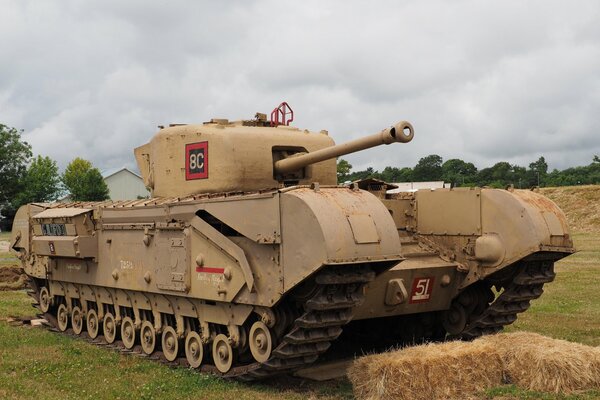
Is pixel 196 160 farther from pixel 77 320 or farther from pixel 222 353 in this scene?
pixel 77 320

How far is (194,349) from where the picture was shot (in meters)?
12.0

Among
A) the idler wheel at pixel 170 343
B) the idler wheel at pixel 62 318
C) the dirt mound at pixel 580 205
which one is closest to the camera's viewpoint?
the idler wheel at pixel 170 343

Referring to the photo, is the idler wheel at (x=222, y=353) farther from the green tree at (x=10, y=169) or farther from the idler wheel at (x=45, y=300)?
the green tree at (x=10, y=169)

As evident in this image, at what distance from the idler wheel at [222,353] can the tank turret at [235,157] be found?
95.2 inches

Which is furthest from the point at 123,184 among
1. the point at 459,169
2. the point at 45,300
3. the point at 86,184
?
the point at 45,300

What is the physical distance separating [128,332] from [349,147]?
5.57 meters

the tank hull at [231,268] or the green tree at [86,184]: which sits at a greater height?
the green tree at [86,184]

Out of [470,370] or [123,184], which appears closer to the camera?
[470,370]

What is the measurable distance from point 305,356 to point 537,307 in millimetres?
9811

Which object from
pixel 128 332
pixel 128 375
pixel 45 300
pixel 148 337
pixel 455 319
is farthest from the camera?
pixel 45 300

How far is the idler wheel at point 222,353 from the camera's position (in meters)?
11.1

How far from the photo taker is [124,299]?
45.7 ft

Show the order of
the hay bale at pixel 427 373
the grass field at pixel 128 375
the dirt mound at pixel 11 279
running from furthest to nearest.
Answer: the dirt mound at pixel 11 279
the grass field at pixel 128 375
the hay bale at pixel 427 373

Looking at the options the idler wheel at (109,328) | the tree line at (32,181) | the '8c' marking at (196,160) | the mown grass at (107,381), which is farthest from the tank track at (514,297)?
the tree line at (32,181)
